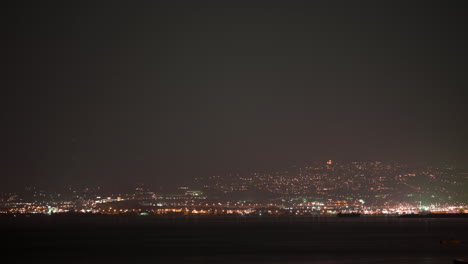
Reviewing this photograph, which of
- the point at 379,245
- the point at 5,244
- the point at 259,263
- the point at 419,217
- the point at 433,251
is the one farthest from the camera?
the point at 419,217

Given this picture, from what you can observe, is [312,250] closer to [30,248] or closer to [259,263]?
[259,263]

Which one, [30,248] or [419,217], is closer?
[30,248]

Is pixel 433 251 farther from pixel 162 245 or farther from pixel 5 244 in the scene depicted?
pixel 5 244

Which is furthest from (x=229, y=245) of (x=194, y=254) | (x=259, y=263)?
(x=259, y=263)

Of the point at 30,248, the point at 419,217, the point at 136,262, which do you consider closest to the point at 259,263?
the point at 136,262

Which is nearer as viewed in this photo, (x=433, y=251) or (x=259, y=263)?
(x=259, y=263)

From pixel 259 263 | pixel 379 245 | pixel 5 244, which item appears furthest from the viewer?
pixel 5 244

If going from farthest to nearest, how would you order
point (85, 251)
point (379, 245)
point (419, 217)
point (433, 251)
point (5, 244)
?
point (419, 217) → point (5, 244) → point (379, 245) → point (85, 251) → point (433, 251)

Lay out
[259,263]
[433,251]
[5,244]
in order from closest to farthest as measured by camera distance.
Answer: [259,263] → [433,251] → [5,244]
